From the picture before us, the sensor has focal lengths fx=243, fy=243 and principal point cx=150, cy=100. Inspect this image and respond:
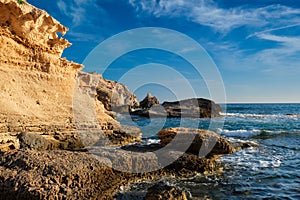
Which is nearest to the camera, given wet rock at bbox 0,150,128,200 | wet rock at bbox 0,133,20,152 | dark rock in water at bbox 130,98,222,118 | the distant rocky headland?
wet rock at bbox 0,150,128,200

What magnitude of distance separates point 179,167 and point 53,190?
14.4 feet

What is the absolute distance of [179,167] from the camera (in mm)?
8094

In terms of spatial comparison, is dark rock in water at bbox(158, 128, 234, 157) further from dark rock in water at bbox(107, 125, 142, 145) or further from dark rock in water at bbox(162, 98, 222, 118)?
dark rock in water at bbox(162, 98, 222, 118)

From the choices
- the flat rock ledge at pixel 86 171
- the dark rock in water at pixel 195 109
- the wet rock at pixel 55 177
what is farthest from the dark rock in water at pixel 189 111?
the wet rock at pixel 55 177

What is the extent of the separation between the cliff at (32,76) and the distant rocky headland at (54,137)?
41 millimetres

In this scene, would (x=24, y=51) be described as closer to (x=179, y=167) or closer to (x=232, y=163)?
(x=179, y=167)

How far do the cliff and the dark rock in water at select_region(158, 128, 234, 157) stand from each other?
562 cm

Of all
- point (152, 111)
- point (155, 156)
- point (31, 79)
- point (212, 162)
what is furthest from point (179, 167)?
point (152, 111)

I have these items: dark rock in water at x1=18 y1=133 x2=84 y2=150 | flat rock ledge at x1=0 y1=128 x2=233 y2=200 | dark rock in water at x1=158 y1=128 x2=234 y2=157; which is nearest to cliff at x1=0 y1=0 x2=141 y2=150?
dark rock in water at x1=18 y1=133 x2=84 y2=150

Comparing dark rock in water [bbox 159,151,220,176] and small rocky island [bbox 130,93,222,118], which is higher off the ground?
small rocky island [bbox 130,93,222,118]

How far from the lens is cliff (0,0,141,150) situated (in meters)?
10.7

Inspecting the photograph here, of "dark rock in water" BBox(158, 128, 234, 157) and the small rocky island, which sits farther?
the small rocky island

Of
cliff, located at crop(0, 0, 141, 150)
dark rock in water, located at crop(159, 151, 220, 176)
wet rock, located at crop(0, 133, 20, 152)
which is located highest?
cliff, located at crop(0, 0, 141, 150)

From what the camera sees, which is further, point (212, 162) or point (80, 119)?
point (80, 119)
